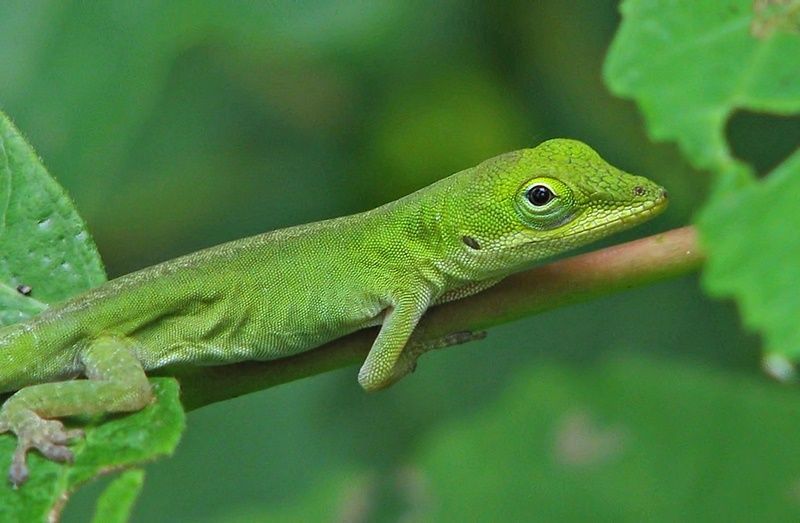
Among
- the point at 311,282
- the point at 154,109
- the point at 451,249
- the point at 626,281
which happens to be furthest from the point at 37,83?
the point at 626,281

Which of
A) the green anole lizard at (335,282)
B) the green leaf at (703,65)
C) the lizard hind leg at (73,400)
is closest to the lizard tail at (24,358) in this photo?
the green anole lizard at (335,282)

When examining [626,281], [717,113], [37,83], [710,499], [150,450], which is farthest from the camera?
[37,83]

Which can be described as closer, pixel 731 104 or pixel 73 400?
pixel 731 104

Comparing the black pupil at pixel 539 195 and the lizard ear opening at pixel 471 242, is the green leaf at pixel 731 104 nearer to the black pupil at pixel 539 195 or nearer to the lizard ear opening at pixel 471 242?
the black pupil at pixel 539 195

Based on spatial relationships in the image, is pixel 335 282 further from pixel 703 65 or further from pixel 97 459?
pixel 703 65

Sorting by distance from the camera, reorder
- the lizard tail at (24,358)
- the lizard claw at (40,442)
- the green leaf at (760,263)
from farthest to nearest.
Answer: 1. the lizard tail at (24,358)
2. the lizard claw at (40,442)
3. the green leaf at (760,263)

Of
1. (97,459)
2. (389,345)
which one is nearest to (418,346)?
(389,345)

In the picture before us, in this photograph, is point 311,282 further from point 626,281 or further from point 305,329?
point 626,281
